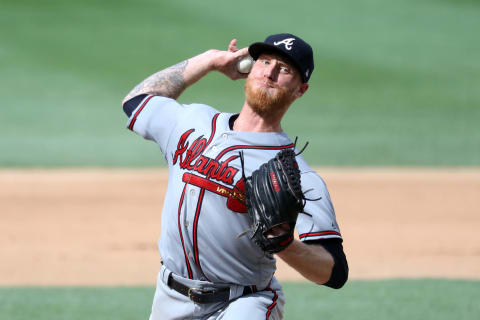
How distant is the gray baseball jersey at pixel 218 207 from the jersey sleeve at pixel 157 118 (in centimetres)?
10

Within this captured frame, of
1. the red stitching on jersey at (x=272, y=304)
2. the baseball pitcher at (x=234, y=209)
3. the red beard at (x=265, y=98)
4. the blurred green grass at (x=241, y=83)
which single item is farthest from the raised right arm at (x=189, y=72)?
the blurred green grass at (x=241, y=83)

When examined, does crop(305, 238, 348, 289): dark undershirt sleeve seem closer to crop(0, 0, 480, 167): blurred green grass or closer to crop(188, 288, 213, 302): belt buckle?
crop(188, 288, 213, 302): belt buckle

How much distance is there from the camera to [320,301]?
7.28 meters

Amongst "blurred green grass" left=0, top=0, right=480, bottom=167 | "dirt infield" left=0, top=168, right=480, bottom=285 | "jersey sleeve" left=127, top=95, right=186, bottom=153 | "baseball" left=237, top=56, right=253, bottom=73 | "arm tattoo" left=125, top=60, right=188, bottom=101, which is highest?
"baseball" left=237, top=56, right=253, bottom=73

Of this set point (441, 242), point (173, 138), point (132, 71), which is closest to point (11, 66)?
point (132, 71)

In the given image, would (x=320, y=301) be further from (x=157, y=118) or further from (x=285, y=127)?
(x=285, y=127)

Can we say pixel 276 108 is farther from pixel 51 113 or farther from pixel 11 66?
pixel 11 66

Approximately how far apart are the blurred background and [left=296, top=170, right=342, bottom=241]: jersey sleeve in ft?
11.1

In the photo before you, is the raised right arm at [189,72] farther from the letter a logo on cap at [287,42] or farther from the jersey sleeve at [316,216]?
the jersey sleeve at [316,216]

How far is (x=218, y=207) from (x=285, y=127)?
547 inches

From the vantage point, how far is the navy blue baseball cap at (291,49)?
3770 millimetres

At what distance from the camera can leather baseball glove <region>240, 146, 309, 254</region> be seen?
10.5 ft

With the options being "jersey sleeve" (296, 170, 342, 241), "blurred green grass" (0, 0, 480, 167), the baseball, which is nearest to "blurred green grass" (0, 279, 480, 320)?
the baseball

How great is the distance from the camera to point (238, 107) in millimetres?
19094
